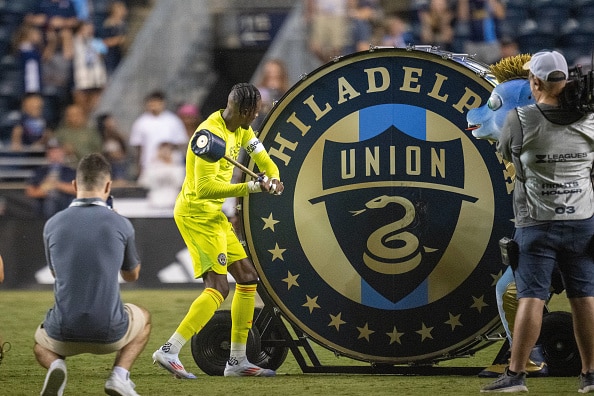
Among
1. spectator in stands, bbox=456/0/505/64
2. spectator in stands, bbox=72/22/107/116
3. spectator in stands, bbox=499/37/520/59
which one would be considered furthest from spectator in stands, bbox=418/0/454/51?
spectator in stands, bbox=72/22/107/116

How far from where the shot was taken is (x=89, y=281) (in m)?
5.59

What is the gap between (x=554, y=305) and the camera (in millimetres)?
9906

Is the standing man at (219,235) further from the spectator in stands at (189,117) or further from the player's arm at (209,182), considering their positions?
the spectator in stands at (189,117)

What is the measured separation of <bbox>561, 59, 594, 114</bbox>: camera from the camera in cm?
584

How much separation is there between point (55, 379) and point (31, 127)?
8.17m

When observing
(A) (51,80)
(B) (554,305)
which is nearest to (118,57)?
(A) (51,80)

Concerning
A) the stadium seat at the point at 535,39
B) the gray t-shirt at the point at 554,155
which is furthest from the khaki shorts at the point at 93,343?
the stadium seat at the point at 535,39

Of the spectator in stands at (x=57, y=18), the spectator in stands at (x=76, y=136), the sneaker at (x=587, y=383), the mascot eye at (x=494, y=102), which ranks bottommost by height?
the sneaker at (x=587, y=383)

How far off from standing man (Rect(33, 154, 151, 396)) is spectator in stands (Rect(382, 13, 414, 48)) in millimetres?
8026

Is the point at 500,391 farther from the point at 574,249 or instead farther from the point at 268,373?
the point at 268,373

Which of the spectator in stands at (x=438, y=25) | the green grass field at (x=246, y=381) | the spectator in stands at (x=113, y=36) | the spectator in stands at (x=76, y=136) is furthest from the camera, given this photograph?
the spectator in stands at (x=113, y=36)

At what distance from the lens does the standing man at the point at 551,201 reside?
19.4 ft

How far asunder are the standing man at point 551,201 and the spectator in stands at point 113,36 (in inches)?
357

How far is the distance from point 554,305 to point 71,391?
4.79 m
